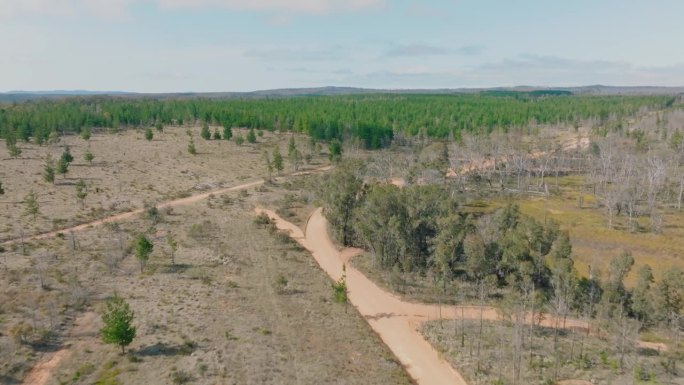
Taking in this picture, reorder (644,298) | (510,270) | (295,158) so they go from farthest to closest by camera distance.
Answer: (295,158)
(510,270)
(644,298)

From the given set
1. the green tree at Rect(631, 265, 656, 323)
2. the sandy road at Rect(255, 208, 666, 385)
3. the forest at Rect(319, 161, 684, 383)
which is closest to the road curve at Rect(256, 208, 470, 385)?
the sandy road at Rect(255, 208, 666, 385)

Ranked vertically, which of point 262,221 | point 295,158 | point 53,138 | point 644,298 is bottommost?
point 644,298

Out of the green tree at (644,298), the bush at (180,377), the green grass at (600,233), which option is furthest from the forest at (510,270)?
the bush at (180,377)

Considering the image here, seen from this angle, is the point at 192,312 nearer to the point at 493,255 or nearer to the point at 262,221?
the point at 262,221

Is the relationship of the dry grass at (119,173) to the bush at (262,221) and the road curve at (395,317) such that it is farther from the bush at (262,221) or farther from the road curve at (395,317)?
the road curve at (395,317)

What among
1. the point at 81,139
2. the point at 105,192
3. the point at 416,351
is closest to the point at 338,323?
the point at 416,351

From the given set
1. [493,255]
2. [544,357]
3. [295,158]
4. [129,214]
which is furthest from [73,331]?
[295,158]

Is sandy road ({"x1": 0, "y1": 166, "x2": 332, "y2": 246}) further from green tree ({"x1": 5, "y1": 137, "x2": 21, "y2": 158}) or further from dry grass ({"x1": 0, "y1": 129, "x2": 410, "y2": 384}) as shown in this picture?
green tree ({"x1": 5, "y1": 137, "x2": 21, "y2": 158})
